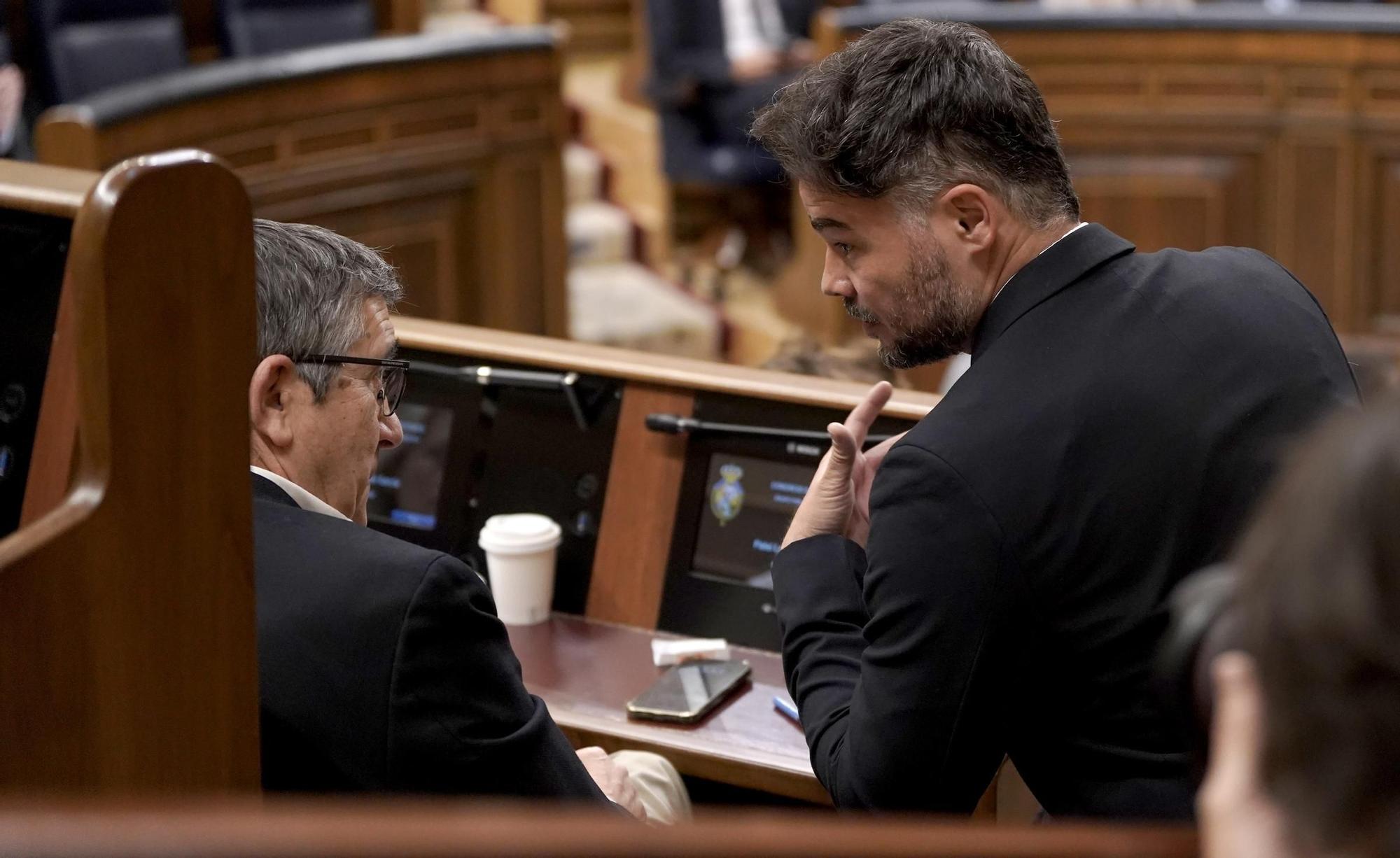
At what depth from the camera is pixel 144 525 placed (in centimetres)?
104

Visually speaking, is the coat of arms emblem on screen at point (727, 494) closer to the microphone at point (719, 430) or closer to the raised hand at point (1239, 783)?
the microphone at point (719, 430)

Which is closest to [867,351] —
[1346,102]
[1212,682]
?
[1212,682]

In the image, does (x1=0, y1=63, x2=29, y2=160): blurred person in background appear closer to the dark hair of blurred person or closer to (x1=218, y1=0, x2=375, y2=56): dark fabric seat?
(x1=218, y1=0, x2=375, y2=56): dark fabric seat

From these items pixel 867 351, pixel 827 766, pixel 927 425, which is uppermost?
pixel 927 425

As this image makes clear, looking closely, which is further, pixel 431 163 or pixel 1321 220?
pixel 1321 220

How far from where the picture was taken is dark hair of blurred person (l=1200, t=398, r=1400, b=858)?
1.78 ft

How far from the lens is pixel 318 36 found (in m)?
5.60

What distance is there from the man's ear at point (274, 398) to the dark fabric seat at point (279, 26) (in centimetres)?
414

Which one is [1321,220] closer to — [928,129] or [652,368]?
[652,368]

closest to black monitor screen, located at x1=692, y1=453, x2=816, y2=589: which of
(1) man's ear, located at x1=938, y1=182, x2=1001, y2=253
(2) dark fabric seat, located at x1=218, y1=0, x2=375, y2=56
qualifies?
(1) man's ear, located at x1=938, y1=182, x2=1001, y2=253

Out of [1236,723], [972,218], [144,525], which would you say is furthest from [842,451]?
[1236,723]

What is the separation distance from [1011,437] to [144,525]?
735mm

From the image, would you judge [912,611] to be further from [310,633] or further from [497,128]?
[497,128]

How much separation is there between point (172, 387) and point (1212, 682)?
0.69 metres
